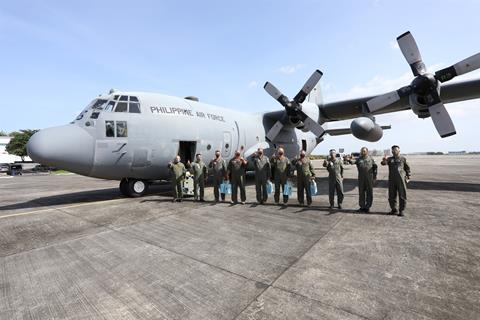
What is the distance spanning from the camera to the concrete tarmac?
2.81 meters

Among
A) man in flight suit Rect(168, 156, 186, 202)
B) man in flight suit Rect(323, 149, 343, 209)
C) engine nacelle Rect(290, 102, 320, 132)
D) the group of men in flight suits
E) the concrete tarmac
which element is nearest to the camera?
the concrete tarmac

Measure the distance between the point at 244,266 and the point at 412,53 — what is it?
36.4 ft

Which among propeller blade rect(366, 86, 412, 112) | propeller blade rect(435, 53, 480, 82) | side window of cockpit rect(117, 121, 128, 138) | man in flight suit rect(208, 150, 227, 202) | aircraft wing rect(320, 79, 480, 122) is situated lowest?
man in flight suit rect(208, 150, 227, 202)

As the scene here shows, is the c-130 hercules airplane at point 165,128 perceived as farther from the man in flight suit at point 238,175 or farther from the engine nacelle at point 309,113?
the man in flight suit at point 238,175

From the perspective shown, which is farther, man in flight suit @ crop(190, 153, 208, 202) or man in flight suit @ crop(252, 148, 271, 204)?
man in flight suit @ crop(190, 153, 208, 202)

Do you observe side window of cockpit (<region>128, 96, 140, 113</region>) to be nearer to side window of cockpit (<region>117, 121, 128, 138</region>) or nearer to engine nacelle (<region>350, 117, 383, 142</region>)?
side window of cockpit (<region>117, 121, 128, 138</region>)

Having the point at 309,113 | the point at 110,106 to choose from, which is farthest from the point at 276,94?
the point at 110,106

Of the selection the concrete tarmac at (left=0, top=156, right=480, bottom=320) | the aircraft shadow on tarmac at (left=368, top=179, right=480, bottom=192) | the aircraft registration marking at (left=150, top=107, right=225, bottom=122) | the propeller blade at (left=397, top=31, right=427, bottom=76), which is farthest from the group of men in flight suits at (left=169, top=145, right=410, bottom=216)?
the propeller blade at (left=397, top=31, right=427, bottom=76)

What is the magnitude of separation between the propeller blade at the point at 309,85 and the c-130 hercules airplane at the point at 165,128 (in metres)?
0.05

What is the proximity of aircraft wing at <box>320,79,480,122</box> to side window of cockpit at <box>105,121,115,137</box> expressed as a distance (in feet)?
37.4

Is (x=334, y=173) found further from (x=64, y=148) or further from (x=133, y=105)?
(x=64, y=148)

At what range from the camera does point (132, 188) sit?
9906 mm

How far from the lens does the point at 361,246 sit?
454cm

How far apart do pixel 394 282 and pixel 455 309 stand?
2.15 feet
